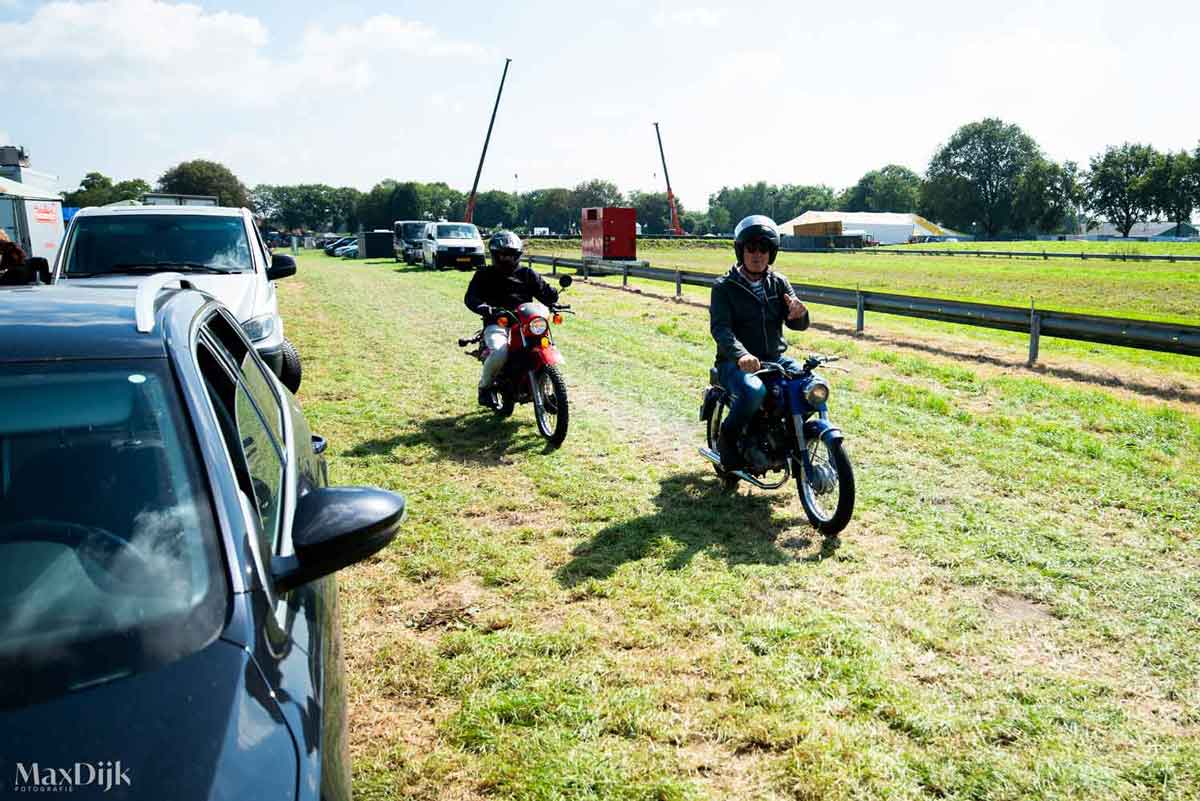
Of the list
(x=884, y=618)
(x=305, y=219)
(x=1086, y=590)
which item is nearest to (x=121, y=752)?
(x=884, y=618)

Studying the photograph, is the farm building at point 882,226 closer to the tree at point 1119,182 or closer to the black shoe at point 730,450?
the tree at point 1119,182

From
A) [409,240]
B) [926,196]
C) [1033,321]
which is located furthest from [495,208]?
[1033,321]

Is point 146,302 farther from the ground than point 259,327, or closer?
farther from the ground

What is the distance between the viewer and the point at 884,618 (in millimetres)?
4453

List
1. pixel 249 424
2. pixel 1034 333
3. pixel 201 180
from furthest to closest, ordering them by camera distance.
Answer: pixel 201 180 → pixel 1034 333 → pixel 249 424

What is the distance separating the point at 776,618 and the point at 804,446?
5.00 feet

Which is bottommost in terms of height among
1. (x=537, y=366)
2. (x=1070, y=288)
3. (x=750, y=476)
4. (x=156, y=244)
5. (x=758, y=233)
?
(x=750, y=476)

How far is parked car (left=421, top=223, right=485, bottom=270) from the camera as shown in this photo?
34.2 meters

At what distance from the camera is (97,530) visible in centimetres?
199

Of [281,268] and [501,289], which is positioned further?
[281,268]

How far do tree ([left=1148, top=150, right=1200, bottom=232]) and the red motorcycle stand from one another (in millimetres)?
132615

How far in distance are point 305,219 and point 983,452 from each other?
580 feet

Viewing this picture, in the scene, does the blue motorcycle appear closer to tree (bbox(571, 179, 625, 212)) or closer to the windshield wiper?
the windshield wiper

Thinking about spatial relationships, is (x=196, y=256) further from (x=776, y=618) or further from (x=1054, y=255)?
(x=1054, y=255)
